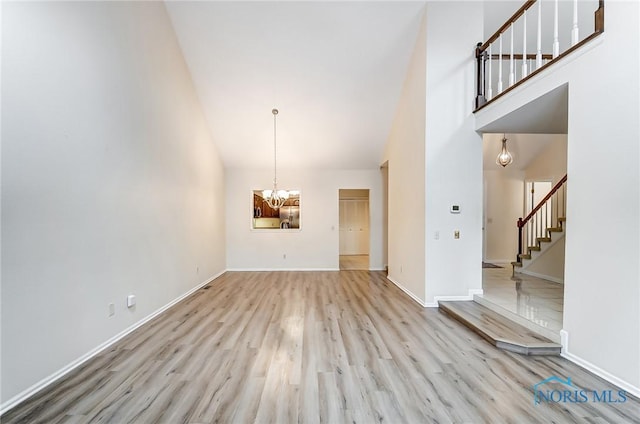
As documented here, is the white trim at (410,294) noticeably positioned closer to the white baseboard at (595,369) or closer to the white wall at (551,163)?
the white baseboard at (595,369)

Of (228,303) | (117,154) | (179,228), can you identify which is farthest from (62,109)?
(228,303)

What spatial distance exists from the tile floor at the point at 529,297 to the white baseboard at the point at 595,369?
106mm

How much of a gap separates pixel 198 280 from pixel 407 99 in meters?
5.28

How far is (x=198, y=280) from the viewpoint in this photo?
18.0 feet

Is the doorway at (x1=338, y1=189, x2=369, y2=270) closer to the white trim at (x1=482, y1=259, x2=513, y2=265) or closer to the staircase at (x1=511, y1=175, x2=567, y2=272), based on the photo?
the white trim at (x1=482, y1=259, x2=513, y2=265)

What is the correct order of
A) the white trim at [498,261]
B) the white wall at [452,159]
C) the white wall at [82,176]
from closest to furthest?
the white wall at [82,176] → the white wall at [452,159] → the white trim at [498,261]

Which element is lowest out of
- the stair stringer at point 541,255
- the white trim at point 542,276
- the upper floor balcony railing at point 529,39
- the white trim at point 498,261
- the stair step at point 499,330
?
the white trim at point 498,261

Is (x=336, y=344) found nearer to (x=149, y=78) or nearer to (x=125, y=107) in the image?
(x=125, y=107)

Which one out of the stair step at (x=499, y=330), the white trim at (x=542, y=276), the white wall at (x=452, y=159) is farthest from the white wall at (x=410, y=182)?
the white trim at (x=542, y=276)

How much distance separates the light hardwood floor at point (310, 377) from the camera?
1933mm

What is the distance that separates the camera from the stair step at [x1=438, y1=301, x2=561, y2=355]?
2758 mm

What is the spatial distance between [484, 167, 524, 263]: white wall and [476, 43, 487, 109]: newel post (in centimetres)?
438

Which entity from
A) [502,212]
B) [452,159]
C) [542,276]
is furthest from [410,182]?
[502,212]

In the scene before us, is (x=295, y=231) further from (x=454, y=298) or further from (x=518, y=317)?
(x=518, y=317)
